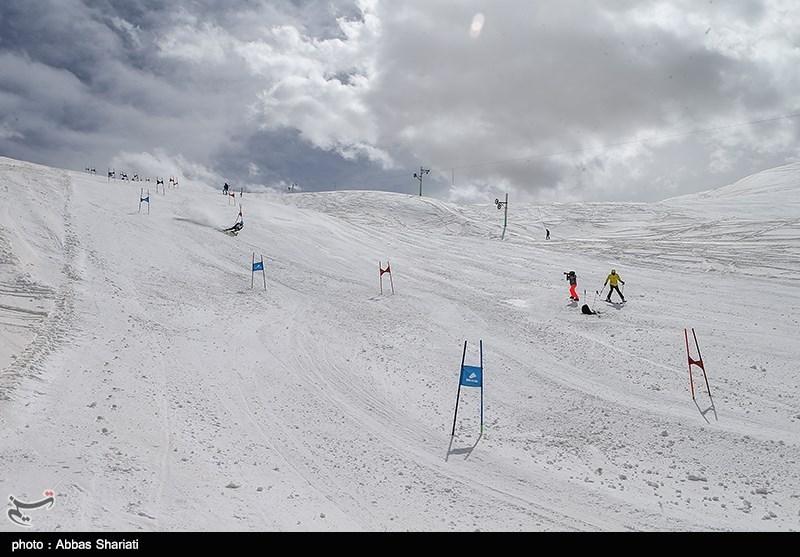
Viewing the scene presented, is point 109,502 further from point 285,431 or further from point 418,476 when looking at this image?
point 418,476

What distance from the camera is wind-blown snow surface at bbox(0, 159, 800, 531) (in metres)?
7.22

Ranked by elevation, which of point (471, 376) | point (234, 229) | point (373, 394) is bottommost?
point (373, 394)

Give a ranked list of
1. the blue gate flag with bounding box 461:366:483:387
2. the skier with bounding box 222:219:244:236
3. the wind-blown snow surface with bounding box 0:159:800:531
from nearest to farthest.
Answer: the wind-blown snow surface with bounding box 0:159:800:531 → the blue gate flag with bounding box 461:366:483:387 → the skier with bounding box 222:219:244:236

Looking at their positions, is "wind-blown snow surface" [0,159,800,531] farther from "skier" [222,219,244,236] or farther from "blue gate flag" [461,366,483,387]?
"skier" [222,219,244,236]

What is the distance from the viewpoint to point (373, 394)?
1161 centimetres

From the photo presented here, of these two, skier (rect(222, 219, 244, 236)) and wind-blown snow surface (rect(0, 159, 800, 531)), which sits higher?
skier (rect(222, 219, 244, 236))

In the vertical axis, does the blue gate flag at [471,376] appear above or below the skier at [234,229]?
below

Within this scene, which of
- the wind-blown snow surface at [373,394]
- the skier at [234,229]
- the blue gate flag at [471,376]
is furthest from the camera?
the skier at [234,229]

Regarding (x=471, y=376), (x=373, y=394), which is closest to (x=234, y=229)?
(x=373, y=394)

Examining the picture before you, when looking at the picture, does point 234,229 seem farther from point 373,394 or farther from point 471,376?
point 471,376

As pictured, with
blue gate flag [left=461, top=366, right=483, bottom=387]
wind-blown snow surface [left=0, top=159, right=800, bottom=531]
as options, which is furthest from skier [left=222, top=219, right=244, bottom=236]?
blue gate flag [left=461, top=366, right=483, bottom=387]

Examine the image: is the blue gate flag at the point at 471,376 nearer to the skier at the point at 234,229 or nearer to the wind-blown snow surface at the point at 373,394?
the wind-blown snow surface at the point at 373,394

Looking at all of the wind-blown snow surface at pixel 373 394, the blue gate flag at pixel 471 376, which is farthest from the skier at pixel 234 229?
the blue gate flag at pixel 471 376

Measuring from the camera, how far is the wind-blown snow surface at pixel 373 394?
7.22m
